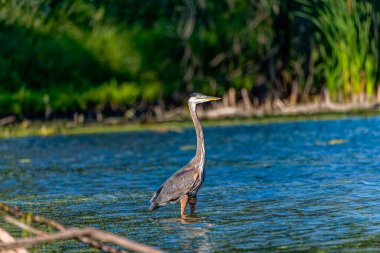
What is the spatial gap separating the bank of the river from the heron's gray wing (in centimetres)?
1123

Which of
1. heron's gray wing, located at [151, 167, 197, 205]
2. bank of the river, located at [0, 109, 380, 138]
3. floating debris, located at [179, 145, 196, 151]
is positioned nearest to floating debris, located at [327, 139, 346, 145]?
floating debris, located at [179, 145, 196, 151]

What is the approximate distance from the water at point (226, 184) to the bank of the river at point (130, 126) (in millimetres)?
601

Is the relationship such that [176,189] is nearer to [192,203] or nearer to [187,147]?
[192,203]

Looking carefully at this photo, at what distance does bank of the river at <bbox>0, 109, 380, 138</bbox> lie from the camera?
79.4ft

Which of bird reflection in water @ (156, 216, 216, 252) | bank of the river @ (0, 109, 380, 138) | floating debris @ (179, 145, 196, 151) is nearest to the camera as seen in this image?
bird reflection in water @ (156, 216, 216, 252)

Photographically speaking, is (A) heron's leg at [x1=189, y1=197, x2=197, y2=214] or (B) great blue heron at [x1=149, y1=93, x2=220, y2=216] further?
(A) heron's leg at [x1=189, y1=197, x2=197, y2=214]

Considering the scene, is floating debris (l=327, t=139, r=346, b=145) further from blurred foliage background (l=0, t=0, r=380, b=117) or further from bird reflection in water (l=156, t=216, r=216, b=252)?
bird reflection in water (l=156, t=216, r=216, b=252)

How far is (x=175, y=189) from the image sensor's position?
12539 mm

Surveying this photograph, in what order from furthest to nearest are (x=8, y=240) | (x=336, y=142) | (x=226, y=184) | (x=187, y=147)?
(x=187, y=147) → (x=336, y=142) → (x=226, y=184) → (x=8, y=240)

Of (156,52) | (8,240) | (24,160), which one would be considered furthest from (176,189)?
(156,52)

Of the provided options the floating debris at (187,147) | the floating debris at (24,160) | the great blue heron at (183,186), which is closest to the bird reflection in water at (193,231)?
the great blue heron at (183,186)

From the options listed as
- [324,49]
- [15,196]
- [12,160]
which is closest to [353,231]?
[15,196]

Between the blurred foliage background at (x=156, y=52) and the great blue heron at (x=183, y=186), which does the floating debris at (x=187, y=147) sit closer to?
the blurred foliage background at (x=156, y=52)

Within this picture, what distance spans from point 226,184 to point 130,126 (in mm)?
9174
